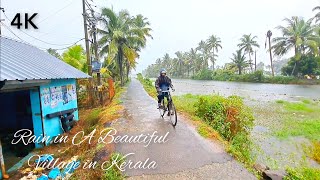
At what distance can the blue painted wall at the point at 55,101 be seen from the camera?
28.1 ft

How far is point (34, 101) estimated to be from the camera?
8.25m

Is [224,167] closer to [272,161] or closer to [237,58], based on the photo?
[272,161]

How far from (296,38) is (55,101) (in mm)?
45312

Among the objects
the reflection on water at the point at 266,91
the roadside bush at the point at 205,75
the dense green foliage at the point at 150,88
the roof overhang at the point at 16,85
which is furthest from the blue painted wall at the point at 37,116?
the roadside bush at the point at 205,75

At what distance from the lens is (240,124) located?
8.89 meters

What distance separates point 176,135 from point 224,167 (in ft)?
7.20

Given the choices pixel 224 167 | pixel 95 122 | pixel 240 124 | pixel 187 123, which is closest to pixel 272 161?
pixel 240 124

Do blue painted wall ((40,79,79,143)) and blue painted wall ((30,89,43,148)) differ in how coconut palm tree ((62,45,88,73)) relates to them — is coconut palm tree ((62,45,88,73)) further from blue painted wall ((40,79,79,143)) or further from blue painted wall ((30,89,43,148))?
blue painted wall ((30,89,43,148))

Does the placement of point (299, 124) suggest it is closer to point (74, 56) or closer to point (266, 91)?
point (74, 56)

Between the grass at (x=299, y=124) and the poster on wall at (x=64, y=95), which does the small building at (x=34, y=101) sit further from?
the grass at (x=299, y=124)

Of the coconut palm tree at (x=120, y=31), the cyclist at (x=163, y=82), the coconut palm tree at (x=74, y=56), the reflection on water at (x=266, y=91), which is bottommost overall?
the reflection on water at (x=266, y=91)

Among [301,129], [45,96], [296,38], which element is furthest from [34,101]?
[296,38]

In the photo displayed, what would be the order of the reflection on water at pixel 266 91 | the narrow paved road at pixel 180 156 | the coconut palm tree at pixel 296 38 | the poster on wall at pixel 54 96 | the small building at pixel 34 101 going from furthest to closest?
the coconut palm tree at pixel 296 38, the reflection on water at pixel 266 91, the poster on wall at pixel 54 96, the small building at pixel 34 101, the narrow paved road at pixel 180 156

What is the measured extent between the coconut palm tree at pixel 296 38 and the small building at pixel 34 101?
4332cm
